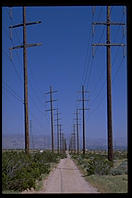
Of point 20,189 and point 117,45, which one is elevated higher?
point 117,45

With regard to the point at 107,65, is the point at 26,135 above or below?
below

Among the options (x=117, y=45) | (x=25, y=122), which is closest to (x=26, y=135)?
(x=25, y=122)

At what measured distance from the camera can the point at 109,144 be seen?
2492 cm

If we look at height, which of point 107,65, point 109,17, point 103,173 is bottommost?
point 103,173

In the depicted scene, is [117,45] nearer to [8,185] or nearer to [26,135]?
[26,135]
